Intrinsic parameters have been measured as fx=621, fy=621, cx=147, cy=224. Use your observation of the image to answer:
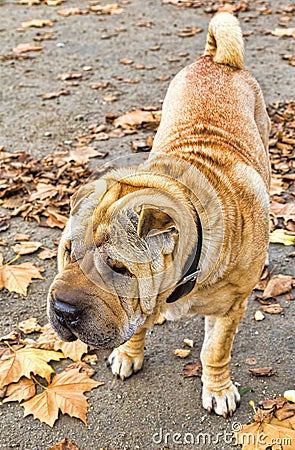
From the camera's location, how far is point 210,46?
4246mm

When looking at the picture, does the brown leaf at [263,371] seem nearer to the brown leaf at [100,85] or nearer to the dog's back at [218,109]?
the dog's back at [218,109]

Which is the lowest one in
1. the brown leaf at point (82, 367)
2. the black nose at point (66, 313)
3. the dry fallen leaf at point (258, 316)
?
the dry fallen leaf at point (258, 316)

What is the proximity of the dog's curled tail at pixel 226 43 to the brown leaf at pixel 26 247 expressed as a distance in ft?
6.25

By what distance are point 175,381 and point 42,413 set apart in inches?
31.4

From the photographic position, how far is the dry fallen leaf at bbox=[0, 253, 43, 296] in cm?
426

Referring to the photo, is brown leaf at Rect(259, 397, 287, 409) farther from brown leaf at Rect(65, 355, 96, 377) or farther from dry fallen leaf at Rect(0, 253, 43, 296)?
dry fallen leaf at Rect(0, 253, 43, 296)

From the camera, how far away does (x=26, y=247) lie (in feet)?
15.5

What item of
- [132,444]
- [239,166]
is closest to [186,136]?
[239,166]

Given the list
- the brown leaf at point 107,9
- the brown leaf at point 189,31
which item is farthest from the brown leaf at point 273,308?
the brown leaf at point 107,9

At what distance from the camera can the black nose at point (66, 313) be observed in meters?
2.56

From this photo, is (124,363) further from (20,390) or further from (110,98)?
(110,98)

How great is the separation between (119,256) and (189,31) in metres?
7.45

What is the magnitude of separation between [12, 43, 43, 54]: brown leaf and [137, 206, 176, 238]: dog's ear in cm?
698

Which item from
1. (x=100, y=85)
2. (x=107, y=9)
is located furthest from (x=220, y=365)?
(x=107, y=9)
